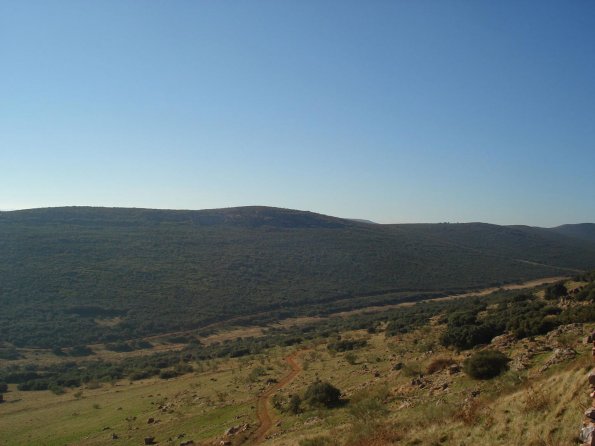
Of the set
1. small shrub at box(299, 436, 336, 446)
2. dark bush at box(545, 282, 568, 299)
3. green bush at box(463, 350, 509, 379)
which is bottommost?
small shrub at box(299, 436, 336, 446)

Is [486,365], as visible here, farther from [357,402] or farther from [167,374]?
[167,374]

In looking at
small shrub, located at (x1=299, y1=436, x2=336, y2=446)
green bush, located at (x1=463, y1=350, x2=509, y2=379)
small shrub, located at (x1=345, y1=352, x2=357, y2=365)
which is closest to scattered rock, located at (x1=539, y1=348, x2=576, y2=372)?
green bush, located at (x1=463, y1=350, x2=509, y2=379)

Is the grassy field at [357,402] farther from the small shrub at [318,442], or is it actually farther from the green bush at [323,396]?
the green bush at [323,396]

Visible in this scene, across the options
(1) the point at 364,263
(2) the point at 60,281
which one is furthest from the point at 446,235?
(2) the point at 60,281

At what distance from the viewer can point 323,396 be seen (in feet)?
56.1

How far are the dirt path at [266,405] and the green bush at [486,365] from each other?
7353mm

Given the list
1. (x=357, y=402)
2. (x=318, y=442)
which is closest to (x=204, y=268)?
(x=357, y=402)

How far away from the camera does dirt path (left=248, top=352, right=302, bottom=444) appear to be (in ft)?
51.6

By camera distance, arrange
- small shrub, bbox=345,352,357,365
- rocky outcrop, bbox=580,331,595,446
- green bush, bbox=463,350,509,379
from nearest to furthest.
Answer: rocky outcrop, bbox=580,331,595,446
green bush, bbox=463,350,509,379
small shrub, bbox=345,352,357,365

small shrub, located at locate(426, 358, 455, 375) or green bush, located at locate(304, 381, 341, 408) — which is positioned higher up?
small shrub, located at locate(426, 358, 455, 375)

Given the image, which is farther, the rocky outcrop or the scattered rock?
the scattered rock

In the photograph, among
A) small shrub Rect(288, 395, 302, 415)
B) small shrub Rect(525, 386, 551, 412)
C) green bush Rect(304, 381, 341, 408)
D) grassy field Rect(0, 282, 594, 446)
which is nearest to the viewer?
small shrub Rect(525, 386, 551, 412)

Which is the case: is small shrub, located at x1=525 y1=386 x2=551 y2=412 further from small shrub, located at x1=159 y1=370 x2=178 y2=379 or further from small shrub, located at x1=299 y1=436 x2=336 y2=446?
small shrub, located at x1=159 y1=370 x2=178 y2=379

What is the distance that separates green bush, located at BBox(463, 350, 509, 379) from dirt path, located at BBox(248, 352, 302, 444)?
7353mm
